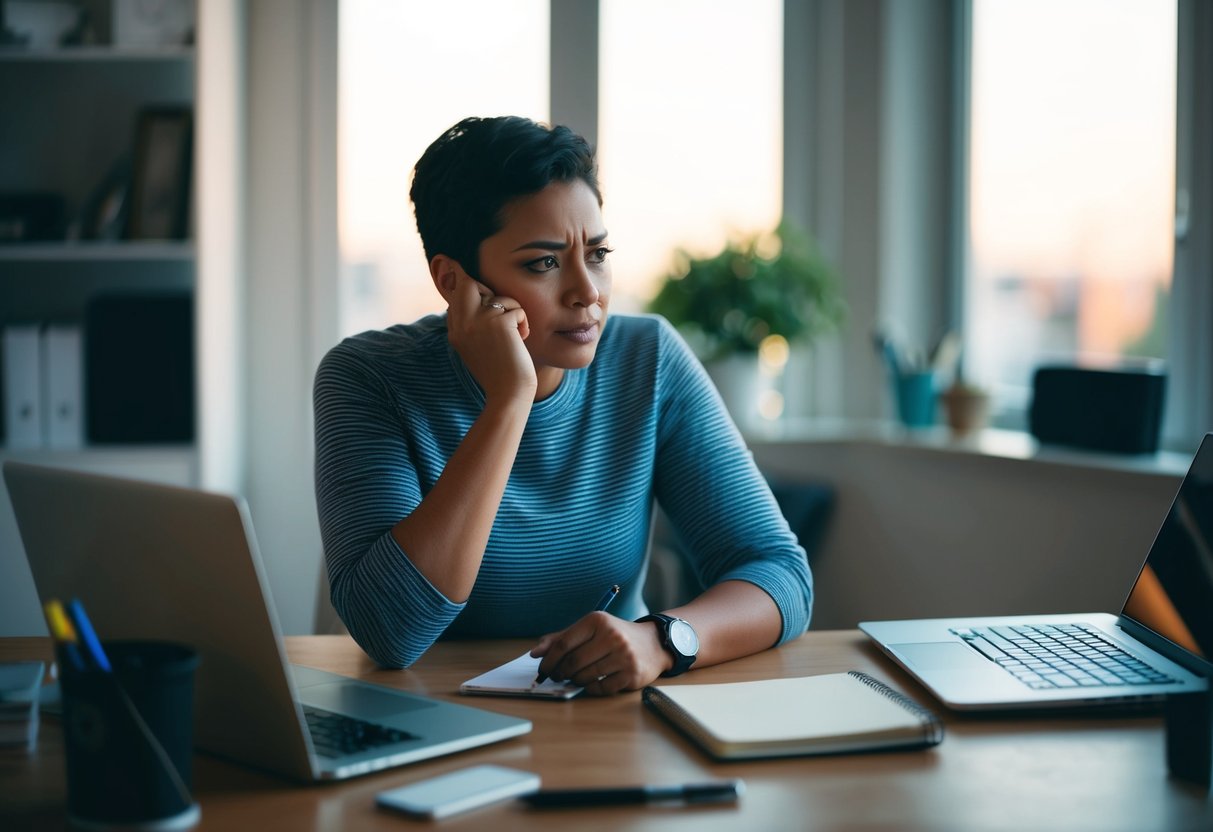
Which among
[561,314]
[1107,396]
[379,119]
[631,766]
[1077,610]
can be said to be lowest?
[1077,610]

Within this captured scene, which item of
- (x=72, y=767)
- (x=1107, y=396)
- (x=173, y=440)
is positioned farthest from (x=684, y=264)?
(x=72, y=767)

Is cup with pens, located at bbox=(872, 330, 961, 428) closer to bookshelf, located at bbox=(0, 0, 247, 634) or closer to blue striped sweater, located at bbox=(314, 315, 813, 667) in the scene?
blue striped sweater, located at bbox=(314, 315, 813, 667)

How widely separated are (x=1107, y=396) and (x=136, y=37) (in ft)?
7.10

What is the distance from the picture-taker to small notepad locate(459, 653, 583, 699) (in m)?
1.10

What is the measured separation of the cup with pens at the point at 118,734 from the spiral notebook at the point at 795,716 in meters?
0.41

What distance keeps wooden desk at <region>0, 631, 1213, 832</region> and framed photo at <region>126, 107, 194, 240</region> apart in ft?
5.90

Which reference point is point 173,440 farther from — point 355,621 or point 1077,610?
point 1077,610

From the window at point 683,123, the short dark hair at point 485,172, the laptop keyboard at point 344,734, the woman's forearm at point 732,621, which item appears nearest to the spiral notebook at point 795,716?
the woman's forearm at point 732,621

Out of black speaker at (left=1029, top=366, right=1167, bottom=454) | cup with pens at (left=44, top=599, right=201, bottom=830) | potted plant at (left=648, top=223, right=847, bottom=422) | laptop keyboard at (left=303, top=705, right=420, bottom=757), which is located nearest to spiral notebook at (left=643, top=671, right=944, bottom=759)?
laptop keyboard at (left=303, top=705, right=420, bottom=757)

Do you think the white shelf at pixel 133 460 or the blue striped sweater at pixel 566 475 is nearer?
the blue striped sweater at pixel 566 475

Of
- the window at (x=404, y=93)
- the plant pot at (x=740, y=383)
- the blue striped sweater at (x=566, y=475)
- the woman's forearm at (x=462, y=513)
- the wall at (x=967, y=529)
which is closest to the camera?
the woman's forearm at (x=462, y=513)

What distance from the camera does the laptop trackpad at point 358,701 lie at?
101cm

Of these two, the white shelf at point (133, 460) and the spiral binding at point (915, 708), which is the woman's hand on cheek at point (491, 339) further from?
the white shelf at point (133, 460)

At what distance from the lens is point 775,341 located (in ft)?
9.26
